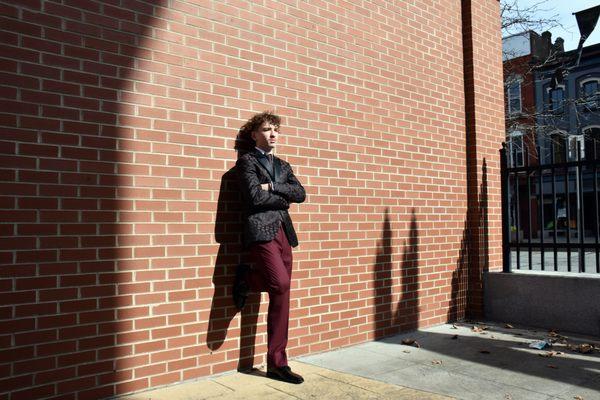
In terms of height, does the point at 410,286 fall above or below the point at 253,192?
below

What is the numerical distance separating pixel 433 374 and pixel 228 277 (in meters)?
1.80

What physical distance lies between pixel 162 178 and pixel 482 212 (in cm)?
444

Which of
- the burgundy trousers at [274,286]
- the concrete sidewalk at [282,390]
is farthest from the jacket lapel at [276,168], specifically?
the concrete sidewalk at [282,390]

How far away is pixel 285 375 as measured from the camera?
388cm

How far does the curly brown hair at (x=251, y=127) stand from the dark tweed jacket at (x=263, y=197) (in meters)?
0.19

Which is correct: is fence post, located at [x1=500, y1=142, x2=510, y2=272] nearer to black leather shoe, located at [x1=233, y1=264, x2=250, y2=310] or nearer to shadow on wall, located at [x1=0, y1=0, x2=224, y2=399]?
black leather shoe, located at [x1=233, y1=264, x2=250, y2=310]

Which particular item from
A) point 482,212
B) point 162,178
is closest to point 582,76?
point 482,212

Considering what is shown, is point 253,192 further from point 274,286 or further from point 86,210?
point 86,210

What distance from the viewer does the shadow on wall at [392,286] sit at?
541 cm

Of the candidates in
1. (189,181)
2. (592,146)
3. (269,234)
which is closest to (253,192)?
(269,234)

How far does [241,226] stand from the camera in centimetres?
427

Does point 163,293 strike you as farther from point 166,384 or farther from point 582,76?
point 582,76

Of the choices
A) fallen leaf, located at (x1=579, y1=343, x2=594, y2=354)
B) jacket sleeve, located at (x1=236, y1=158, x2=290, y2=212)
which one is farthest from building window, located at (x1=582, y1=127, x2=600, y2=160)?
jacket sleeve, located at (x1=236, y1=158, x2=290, y2=212)

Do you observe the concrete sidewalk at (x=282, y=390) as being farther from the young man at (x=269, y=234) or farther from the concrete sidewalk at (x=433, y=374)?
the young man at (x=269, y=234)
